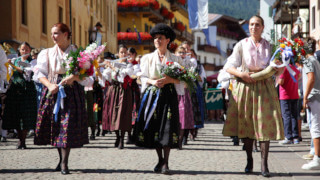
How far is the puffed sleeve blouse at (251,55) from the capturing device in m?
7.41

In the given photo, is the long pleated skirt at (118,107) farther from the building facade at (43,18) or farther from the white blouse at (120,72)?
the building facade at (43,18)

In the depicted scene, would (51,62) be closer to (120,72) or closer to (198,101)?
(120,72)

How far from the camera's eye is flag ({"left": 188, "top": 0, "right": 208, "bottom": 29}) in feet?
89.2

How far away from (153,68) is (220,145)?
464 centimetres

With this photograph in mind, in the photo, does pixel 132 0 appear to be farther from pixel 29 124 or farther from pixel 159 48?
pixel 159 48

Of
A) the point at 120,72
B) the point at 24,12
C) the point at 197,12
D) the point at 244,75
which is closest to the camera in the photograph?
the point at 244,75

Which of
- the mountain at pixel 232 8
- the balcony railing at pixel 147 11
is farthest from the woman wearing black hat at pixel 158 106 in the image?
the mountain at pixel 232 8

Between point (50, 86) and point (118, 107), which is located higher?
point (50, 86)

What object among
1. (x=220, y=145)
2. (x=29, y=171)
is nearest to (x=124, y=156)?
(x=29, y=171)

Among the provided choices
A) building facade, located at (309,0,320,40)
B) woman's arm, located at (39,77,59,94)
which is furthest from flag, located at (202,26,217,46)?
woman's arm, located at (39,77,59,94)

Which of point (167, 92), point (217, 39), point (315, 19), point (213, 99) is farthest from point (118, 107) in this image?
point (217, 39)

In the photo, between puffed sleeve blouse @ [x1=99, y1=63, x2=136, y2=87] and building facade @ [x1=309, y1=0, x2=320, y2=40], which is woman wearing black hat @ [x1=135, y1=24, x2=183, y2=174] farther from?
building facade @ [x1=309, y1=0, x2=320, y2=40]

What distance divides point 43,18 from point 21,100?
14.6 meters

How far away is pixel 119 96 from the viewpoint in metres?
11.7
